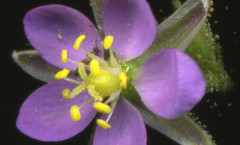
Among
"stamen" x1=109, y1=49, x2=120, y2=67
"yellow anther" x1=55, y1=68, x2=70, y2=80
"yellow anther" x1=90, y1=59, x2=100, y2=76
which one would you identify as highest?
"yellow anther" x1=55, y1=68, x2=70, y2=80

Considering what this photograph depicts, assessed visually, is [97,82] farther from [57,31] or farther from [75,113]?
[57,31]

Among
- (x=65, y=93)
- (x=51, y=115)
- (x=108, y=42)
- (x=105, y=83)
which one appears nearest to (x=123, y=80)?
(x=105, y=83)

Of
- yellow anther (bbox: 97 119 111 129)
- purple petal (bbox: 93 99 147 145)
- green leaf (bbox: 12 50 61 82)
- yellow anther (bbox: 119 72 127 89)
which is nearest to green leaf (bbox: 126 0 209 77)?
yellow anther (bbox: 119 72 127 89)

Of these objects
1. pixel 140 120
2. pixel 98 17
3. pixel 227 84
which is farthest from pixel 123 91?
pixel 227 84

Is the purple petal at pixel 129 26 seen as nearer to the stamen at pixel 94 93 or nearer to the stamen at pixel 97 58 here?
the stamen at pixel 97 58

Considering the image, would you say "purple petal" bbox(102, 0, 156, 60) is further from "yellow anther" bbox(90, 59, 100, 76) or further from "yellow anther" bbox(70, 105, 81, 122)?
"yellow anther" bbox(70, 105, 81, 122)

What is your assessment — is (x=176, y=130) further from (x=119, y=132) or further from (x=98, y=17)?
(x=98, y=17)
